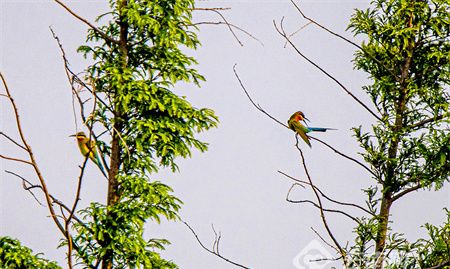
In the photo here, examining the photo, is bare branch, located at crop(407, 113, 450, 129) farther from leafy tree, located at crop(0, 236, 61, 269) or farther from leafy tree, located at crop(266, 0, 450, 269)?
leafy tree, located at crop(0, 236, 61, 269)

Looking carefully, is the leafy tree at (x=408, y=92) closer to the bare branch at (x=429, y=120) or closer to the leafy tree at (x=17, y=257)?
the bare branch at (x=429, y=120)

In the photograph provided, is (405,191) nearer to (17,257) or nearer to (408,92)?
(408,92)

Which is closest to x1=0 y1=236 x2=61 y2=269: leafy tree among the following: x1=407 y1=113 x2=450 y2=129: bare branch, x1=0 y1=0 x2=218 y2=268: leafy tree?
x1=0 y1=0 x2=218 y2=268: leafy tree

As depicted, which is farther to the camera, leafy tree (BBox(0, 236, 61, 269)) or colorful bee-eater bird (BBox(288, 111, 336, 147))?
leafy tree (BBox(0, 236, 61, 269))

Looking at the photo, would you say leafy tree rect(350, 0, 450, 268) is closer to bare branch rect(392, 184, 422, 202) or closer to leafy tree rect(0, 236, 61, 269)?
bare branch rect(392, 184, 422, 202)

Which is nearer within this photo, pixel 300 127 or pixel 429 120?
pixel 300 127

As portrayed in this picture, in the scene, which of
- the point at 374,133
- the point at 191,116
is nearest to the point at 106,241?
the point at 191,116

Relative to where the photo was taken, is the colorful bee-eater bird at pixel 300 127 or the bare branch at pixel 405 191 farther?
the bare branch at pixel 405 191

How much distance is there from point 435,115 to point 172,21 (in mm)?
4290

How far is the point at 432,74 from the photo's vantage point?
381 inches

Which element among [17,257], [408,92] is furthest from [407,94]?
[17,257]

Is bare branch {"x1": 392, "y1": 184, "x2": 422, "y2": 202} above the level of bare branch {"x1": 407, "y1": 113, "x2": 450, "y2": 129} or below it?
below

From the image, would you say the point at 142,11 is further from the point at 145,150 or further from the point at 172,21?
the point at 145,150

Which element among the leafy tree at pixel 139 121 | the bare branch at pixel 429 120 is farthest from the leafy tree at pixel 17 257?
the bare branch at pixel 429 120
